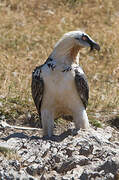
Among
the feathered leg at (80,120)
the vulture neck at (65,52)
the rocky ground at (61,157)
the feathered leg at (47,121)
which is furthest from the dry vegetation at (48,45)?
the rocky ground at (61,157)

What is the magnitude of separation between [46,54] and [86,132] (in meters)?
4.43

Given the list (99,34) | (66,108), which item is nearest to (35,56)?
(99,34)

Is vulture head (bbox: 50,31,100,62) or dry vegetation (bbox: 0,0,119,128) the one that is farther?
dry vegetation (bbox: 0,0,119,128)

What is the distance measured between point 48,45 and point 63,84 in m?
4.88

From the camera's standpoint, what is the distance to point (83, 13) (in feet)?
46.5

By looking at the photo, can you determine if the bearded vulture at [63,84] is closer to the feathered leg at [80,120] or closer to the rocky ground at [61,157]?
the feathered leg at [80,120]

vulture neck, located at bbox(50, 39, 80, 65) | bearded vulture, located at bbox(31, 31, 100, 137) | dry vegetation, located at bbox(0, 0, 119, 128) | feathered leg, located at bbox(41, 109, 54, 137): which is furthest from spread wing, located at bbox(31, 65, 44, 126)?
dry vegetation, located at bbox(0, 0, 119, 128)

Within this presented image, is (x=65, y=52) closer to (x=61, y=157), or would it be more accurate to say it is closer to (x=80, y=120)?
(x=80, y=120)

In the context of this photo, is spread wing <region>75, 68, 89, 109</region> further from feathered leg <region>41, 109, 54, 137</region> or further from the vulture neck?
feathered leg <region>41, 109, 54, 137</region>

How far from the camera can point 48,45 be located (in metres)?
12.8

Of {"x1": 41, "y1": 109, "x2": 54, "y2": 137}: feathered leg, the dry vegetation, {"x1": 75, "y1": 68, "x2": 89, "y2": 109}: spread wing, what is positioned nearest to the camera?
{"x1": 75, "y1": 68, "x2": 89, "y2": 109}: spread wing

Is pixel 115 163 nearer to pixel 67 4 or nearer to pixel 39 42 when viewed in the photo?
pixel 39 42

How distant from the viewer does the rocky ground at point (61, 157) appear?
21.7 feet

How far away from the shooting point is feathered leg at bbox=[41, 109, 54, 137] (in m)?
8.28
